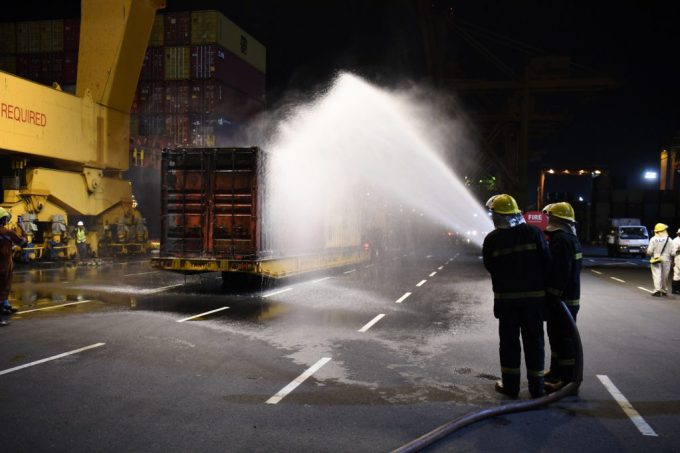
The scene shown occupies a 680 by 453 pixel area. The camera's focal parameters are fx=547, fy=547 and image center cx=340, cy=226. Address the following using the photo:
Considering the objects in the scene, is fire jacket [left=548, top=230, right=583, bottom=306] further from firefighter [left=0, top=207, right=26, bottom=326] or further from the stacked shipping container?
the stacked shipping container

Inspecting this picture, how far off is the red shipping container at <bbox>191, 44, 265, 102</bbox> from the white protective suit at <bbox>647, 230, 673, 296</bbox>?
121 feet

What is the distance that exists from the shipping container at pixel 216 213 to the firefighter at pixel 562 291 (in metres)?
8.41

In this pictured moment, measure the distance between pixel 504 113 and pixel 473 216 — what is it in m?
39.8

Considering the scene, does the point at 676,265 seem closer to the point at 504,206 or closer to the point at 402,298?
the point at 402,298

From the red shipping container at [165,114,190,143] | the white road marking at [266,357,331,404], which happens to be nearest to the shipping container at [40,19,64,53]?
the red shipping container at [165,114,190,143]

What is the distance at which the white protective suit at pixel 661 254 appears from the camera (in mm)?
13492

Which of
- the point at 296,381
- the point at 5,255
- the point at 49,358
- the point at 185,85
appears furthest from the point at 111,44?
the point at 296,381

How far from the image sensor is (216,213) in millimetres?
13602

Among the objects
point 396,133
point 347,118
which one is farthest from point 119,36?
point 396,133

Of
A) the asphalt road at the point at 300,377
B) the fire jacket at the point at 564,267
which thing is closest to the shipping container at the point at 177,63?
the asphalt road at the point at 300,377

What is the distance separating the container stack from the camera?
141 feet

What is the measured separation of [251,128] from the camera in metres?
54.8

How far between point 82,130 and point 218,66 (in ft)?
73.6

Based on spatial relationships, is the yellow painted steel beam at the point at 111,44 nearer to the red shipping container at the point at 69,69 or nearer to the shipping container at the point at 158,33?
the shipping container at the point at 158,33
